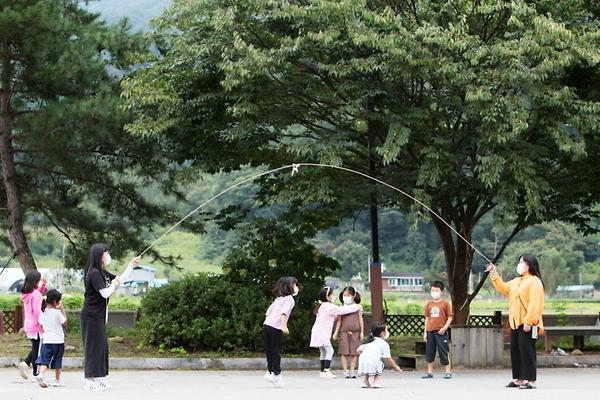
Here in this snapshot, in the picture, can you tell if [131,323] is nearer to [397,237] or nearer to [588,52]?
[588,52]

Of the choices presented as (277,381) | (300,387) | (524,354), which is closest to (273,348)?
(277,381)

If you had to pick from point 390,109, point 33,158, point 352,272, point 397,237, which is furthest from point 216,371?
point 397,237

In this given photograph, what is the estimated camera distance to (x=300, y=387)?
49.9 ft

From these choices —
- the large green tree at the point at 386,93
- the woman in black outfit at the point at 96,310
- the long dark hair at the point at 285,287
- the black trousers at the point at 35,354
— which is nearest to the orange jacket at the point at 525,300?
the long dark hair at the point at 285,287

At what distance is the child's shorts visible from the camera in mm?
14943

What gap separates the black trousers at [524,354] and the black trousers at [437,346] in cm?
239

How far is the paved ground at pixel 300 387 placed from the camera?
13.3 meters

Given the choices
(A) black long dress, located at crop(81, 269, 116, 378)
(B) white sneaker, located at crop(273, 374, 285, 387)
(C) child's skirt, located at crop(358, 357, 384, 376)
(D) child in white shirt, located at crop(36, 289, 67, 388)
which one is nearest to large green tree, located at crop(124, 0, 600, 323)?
(C) child's skirt, located at crop(358, 357, 384, 376)

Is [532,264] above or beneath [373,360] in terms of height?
above

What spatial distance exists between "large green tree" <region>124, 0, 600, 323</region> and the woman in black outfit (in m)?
5.34

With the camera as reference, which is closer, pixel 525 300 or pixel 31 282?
pixel 525 300

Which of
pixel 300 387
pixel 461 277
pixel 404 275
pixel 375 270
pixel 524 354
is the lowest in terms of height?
pixel 300 387

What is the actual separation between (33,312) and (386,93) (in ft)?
23.3

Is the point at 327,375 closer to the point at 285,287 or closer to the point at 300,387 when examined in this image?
the point at 300,387
